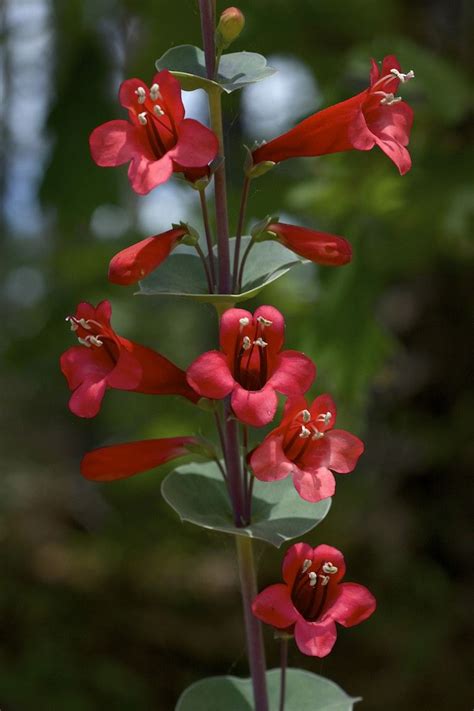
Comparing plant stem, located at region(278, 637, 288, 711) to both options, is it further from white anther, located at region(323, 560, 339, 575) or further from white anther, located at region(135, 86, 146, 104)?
white anther, located at region(135, 86, 146, 104)

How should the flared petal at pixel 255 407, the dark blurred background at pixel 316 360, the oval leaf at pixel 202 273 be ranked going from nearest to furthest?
the flared petal at pixel 255 407 < the oval leaf at pixel 202 273 < the dark blurred background at pixel 316 360

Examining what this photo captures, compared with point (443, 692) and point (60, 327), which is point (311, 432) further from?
point (443, 692)

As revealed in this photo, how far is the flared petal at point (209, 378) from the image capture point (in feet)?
2.70

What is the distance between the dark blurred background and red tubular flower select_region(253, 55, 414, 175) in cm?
93

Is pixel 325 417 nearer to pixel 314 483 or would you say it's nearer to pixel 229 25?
pixel 314 483

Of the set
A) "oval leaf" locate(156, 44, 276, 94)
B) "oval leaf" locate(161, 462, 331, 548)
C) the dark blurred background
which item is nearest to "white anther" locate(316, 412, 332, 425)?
"oval leaf" locate(161, 462, 331, 548)

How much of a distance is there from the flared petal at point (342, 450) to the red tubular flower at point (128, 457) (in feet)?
0.62

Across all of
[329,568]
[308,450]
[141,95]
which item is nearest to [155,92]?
[141,95]

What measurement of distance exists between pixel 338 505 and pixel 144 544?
0.96 metres

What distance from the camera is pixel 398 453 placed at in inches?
136

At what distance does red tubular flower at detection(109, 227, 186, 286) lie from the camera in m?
0.89

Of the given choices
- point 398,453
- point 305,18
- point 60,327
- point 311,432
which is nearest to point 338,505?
point 398,453

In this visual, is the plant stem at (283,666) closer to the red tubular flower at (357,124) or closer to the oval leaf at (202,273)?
the oval leaf at (202,273)

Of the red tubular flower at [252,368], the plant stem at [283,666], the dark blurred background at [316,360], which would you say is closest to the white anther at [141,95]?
the red tubular flower at [252,368]
